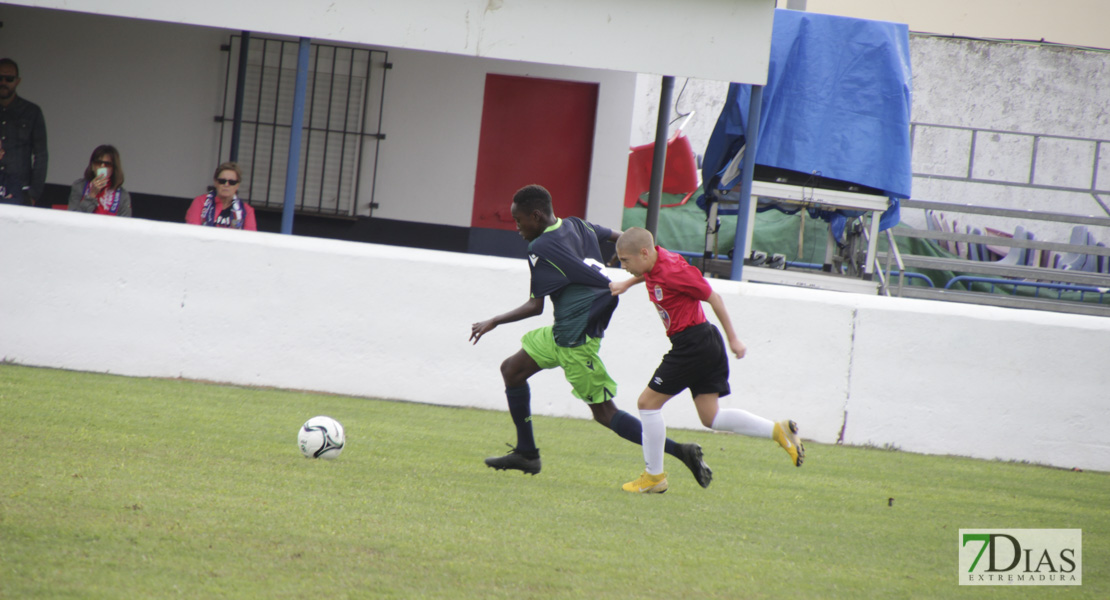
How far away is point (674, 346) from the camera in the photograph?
566 cm

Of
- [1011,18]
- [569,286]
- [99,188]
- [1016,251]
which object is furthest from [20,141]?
[1011,18]

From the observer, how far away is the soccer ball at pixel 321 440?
222 inches

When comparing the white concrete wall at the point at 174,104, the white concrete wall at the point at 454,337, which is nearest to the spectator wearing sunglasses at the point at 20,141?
the white concrete wall at the point at 454,337

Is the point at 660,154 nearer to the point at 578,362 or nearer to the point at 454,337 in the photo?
the point at 454,337

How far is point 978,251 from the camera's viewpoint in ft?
51.8

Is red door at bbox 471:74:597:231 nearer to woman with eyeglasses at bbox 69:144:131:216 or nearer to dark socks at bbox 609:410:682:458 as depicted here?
woman with eyeglasses at bbox 69:144:131:216

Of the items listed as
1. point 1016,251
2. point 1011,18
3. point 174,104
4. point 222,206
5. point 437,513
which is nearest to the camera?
point 437,513

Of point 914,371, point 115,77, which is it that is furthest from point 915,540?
point 115,77

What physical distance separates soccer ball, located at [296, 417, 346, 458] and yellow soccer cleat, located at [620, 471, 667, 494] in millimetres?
1577

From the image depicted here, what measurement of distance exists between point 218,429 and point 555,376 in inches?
116

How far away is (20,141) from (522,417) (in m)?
6.24

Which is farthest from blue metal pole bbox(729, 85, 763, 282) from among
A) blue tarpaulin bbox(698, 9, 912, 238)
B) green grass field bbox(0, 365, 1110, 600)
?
green grass field bbox(0, 365, 1110, 600)

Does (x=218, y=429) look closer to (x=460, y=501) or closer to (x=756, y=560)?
(x=460, y=501)

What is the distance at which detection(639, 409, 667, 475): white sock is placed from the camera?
18.2 ft
